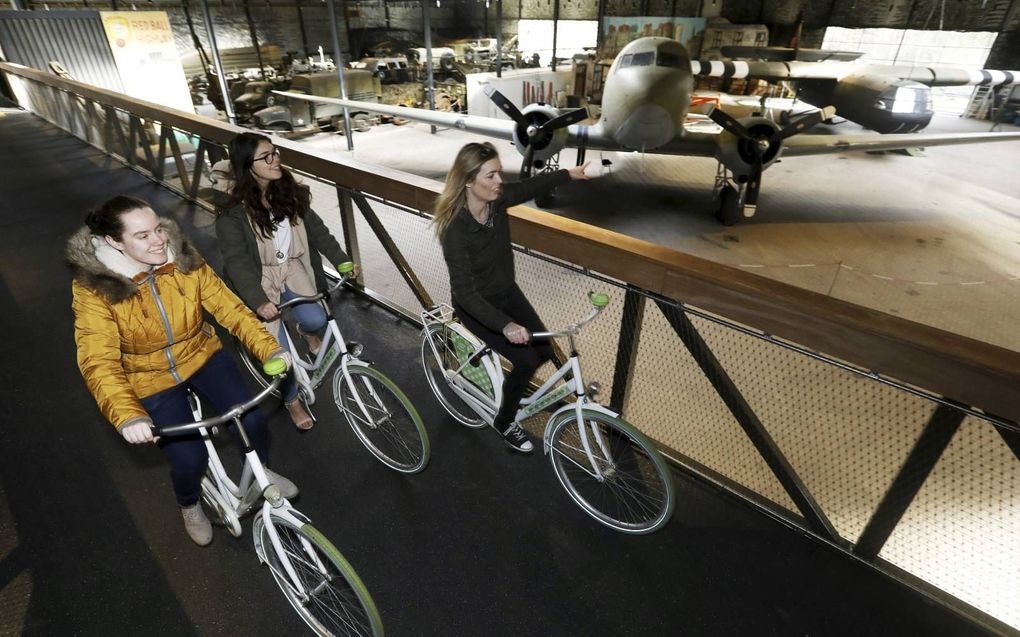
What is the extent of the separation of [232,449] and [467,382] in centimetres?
151

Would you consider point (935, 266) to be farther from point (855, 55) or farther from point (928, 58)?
point (928, 58)

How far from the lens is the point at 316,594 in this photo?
1.98 m

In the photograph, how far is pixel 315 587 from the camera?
1984mm

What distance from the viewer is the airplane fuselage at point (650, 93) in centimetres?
902

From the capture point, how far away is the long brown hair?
8.42 feet

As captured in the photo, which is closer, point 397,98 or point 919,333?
point 919,333

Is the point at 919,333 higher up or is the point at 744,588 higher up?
the point at 919,333

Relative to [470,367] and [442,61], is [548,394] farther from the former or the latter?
[442,61]

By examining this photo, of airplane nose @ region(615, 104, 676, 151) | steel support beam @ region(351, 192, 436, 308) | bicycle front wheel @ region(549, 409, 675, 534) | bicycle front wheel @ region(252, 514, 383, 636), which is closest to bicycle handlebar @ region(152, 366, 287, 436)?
bicycle front wheel @ region(252, 514, 383, 636)

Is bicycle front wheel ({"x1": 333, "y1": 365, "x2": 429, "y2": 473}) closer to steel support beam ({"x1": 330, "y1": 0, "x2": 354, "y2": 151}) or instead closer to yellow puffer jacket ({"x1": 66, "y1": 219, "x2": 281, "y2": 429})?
yellow puffer jacket ({"x1": 66, "y1": 219, "x2": 281, "y2": 429})

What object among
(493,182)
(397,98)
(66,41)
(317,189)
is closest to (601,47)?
(397,98)

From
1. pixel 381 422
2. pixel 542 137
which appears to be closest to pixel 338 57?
pixel 542 137

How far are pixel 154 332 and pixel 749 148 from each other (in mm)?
9919

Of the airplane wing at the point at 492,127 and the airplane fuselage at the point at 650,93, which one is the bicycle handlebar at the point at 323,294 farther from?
the airplane wing at the point at 492,127
